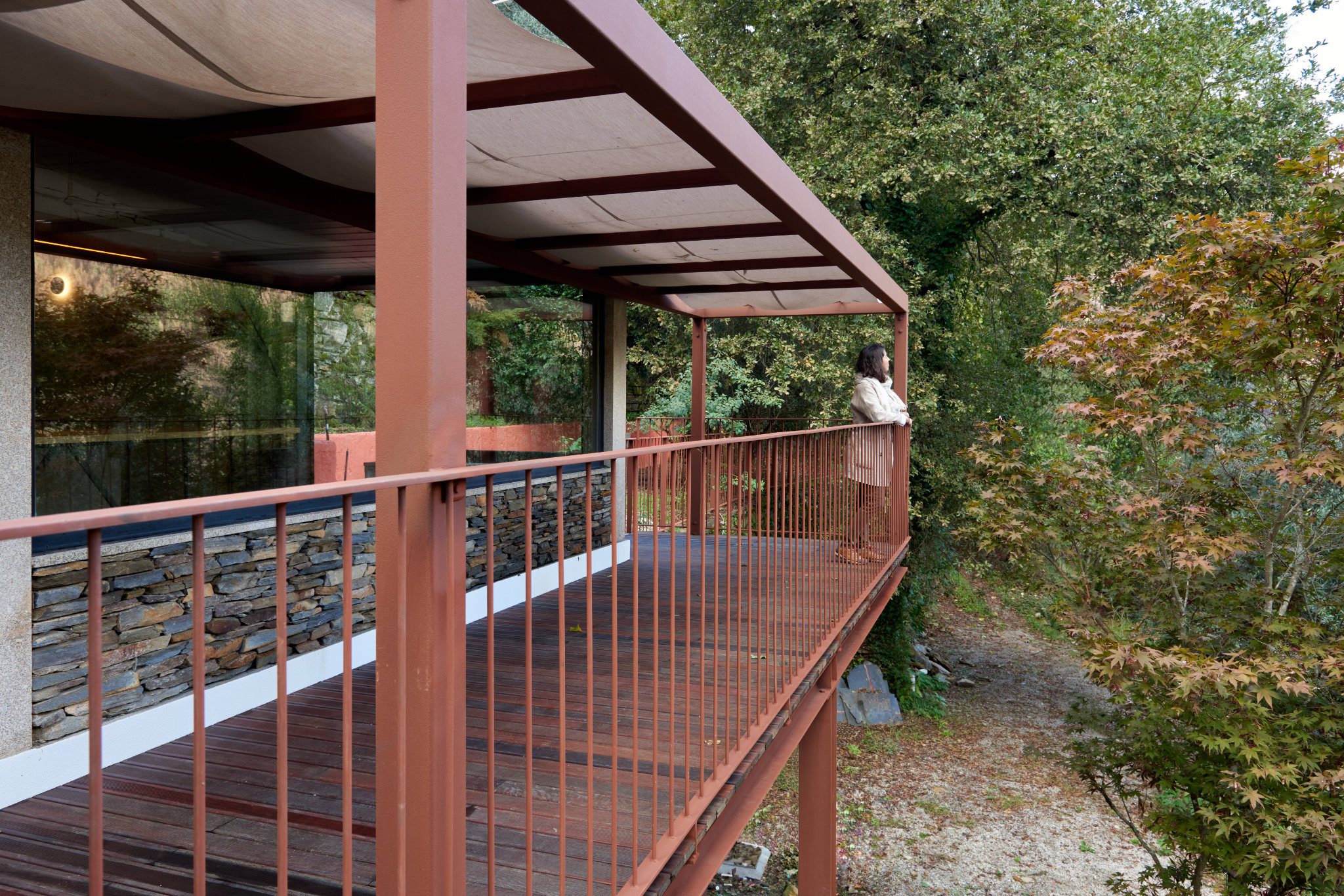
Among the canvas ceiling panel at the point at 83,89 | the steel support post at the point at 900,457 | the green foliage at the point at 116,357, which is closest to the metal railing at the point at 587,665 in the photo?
the steel support post at the point at 900,457

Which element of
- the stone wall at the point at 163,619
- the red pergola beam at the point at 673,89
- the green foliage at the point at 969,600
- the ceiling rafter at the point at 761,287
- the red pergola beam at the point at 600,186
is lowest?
the green foliage at the point at 969,600

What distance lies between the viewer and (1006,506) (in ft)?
26.6

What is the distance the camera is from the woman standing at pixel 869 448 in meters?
5.75

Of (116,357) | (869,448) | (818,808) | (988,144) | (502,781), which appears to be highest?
(988,144)

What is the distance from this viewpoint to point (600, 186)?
4016mm

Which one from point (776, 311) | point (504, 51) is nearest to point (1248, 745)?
point (776, 311)

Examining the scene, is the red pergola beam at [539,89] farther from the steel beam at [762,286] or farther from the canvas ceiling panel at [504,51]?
the steel beam at [762,286]

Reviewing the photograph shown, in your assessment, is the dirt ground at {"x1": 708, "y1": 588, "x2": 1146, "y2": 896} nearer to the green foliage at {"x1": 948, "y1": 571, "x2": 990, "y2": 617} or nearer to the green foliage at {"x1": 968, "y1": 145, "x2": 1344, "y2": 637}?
the green foliage at {"x1": 968, "y1": 145, "x2": 1344, "y2": 637}

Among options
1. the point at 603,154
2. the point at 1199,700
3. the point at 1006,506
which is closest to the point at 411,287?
the point at 603,154

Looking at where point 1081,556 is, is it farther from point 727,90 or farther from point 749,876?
point 727,90

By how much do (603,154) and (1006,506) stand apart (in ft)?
19.8

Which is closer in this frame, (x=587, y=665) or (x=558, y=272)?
(x=587, y=665)

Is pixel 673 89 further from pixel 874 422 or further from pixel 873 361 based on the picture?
pixel 873 361

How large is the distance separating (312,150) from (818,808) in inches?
210
